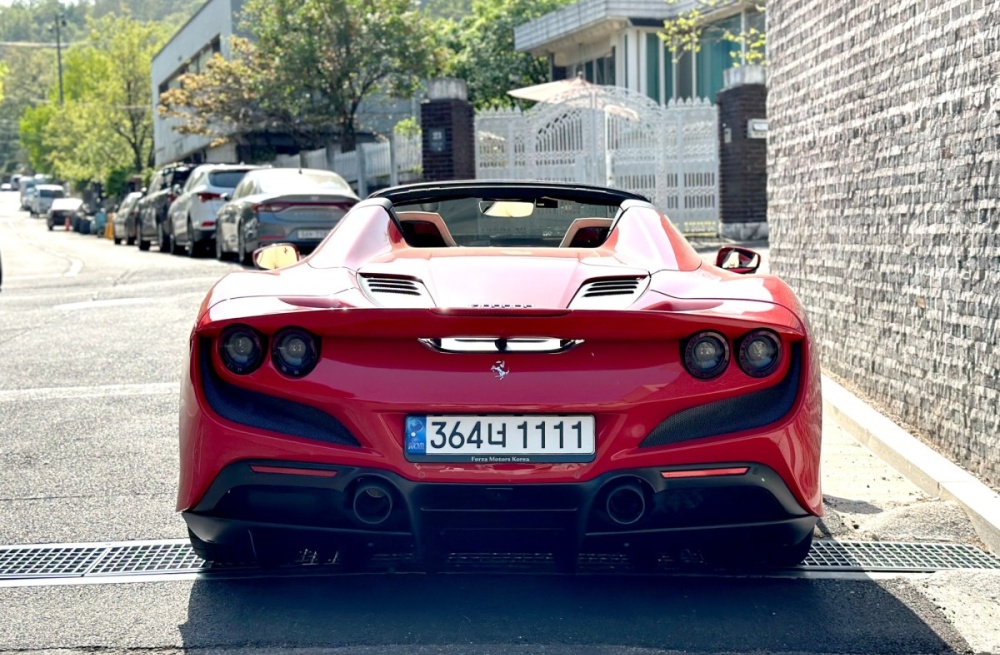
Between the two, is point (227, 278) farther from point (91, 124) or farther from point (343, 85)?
point (91, 124)

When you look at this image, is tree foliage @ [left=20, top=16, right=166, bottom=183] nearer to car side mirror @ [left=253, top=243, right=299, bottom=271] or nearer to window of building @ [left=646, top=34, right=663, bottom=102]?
window of building @ [left=646, top=34, right=663, bottom=102]

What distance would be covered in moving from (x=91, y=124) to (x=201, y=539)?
3060 inches

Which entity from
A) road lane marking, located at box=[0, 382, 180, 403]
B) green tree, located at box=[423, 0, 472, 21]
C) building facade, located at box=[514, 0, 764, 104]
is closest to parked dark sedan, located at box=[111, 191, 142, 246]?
building facade, located at box=[514, 0, 764, 104]

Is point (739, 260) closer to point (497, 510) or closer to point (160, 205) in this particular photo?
point (497, 510)

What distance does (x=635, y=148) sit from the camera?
24.3 meters

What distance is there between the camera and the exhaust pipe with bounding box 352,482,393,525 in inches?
157

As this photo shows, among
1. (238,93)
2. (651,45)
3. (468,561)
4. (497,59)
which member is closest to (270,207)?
(468,561)

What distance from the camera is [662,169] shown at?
24219 mm

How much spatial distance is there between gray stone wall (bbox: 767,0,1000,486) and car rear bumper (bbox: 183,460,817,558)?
213cm

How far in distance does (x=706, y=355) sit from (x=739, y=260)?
150cm

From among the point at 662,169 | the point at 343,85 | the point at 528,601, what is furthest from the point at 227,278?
the point at 343,85

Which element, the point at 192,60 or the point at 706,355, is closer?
the point at 706,355

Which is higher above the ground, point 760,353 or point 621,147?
point 621,147

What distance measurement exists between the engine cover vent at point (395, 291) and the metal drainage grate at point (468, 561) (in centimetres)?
88
